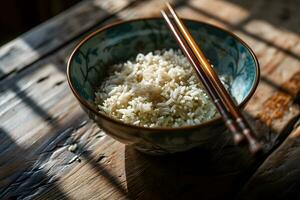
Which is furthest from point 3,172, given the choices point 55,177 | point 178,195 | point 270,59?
point 270,59

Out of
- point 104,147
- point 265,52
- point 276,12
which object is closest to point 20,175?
point 104,147

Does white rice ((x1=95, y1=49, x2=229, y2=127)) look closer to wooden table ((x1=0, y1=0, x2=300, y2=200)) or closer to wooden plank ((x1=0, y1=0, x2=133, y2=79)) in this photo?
wooden table ((x1=0, y1=0, x2=300, y2=200))

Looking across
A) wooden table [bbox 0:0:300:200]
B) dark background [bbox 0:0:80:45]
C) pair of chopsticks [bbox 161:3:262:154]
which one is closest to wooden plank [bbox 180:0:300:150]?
wooden table [bbox 0:0:300:200]

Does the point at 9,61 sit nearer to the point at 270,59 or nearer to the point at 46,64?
the point at 46,64

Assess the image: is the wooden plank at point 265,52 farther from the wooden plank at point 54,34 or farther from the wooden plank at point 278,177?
the wooden plank at point 54,34

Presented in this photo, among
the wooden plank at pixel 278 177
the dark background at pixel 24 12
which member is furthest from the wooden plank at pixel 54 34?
the dark background at pixel 24 12

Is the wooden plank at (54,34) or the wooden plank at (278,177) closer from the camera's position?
the wooden plank at (278,177)
